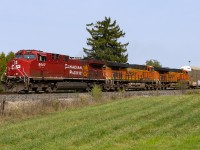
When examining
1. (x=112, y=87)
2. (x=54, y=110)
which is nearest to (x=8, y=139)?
(x=54, y=110)

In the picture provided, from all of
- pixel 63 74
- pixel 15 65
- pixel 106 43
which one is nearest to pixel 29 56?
pixel 15 65

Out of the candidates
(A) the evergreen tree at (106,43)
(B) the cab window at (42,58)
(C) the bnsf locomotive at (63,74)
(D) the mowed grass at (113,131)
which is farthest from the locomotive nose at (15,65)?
(A) the evergreen tree at (106,43)

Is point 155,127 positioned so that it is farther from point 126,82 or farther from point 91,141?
point 126,82

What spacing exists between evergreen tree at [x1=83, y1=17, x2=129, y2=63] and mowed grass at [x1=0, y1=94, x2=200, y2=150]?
50.4 metres

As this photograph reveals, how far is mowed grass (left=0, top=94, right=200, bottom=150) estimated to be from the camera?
8.35 meters

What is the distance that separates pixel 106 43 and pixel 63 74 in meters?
36.3

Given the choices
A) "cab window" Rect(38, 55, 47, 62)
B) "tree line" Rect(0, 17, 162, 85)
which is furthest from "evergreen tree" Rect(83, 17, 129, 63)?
"cab window" Rect(38, 55, 47, 62)

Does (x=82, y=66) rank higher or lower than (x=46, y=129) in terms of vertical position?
higher

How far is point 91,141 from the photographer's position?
8781 millimetres

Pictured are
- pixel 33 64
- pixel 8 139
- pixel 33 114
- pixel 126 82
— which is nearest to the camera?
pixel 8 139

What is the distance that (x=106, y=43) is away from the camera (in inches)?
2581

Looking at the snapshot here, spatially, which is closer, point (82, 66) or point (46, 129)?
point (46, 129)

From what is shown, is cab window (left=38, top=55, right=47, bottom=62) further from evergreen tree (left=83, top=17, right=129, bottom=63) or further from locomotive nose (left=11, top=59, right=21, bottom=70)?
evergreen tree (left=83, top=17, right=129, bottom=63)

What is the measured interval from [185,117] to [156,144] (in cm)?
389
